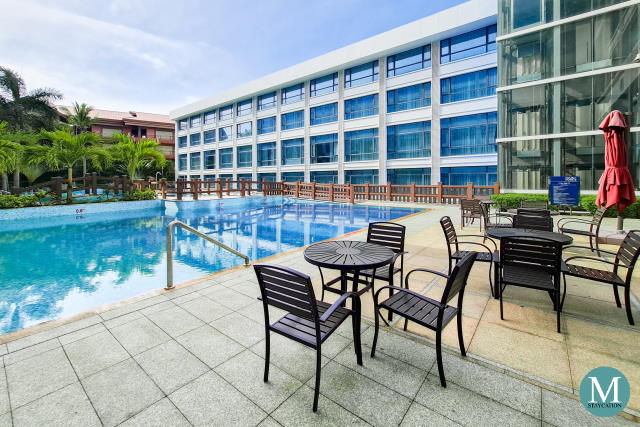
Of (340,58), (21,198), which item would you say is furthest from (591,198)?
(21,198)

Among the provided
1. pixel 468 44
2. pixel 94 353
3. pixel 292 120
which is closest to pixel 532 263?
pixel 94 353

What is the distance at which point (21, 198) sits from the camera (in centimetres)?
1534

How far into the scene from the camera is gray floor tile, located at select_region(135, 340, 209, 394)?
8.46ft

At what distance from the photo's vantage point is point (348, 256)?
3.40m

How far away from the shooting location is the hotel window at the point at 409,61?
77.9 feet

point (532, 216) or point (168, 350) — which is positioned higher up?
point (532, 216)

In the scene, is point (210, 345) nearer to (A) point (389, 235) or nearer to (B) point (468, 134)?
→ (A) point (389, 235)

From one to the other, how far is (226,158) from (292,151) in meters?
12.8

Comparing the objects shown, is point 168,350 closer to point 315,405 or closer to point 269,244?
point 315,405

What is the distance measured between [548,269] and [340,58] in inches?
1101

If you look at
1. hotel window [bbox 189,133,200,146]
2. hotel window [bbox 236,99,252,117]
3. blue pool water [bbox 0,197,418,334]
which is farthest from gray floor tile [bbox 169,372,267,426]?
hotel window [bbox 189,133,200,146]

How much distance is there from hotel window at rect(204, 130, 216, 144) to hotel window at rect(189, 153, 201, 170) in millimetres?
3406

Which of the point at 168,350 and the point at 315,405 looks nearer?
the point at 315,405

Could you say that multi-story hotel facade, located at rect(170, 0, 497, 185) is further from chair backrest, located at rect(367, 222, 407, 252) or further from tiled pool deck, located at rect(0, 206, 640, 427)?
tiled pool deck, located at rect(0, 206, 640, 427)
